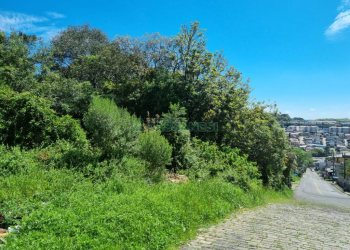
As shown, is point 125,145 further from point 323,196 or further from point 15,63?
point 323,196

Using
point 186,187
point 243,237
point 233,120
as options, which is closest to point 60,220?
point 243,237

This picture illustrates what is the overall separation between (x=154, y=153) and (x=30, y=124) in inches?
215

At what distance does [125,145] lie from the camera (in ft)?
35.7

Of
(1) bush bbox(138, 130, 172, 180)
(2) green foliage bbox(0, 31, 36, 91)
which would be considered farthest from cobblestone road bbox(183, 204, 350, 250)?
(2) green foliage bbox(0, 31, 36, 91)

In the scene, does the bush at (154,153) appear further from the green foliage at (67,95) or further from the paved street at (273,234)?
the green foliage at (67,95)

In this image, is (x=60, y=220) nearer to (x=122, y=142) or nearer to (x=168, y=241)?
(x=168, y=241)

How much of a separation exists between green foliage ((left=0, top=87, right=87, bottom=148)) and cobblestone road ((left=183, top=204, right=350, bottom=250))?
6854 millimetres

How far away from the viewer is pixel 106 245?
18.0 ft

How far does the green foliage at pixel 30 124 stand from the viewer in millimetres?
13172

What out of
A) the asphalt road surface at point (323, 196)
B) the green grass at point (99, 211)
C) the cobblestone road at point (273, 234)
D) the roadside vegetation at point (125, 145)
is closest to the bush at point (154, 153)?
the roadside vegetation at point (125, 145)

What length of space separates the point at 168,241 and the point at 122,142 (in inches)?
180

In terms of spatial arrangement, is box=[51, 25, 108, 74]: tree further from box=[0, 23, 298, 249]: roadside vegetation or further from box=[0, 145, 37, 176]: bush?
box=[0, 145, 37, 176]: bush

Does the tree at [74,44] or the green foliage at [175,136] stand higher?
the tree at [74,44]

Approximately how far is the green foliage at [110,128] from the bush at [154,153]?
1.16 ft
